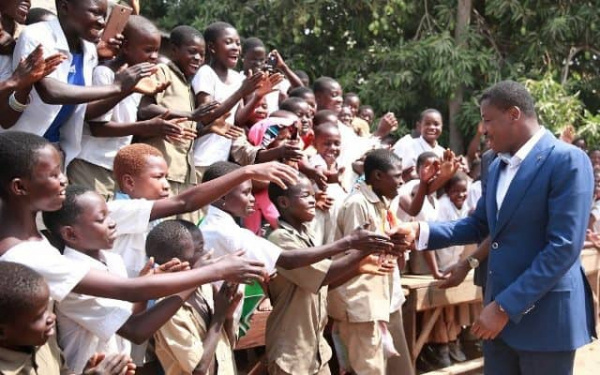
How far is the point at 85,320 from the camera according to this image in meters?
2.64

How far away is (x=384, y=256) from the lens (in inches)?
159

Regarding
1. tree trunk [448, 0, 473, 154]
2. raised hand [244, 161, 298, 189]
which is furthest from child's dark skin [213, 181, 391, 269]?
tree trunk [448, 0, 473, 154]

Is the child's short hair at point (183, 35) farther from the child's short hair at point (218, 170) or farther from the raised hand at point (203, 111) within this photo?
the child's short hair at point (218, 170)

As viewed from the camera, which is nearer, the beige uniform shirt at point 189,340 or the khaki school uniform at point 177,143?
the beige uniform shirt at point 189,340

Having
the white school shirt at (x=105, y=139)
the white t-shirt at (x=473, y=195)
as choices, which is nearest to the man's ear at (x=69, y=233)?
the white school shirt at (x=105, y=139)

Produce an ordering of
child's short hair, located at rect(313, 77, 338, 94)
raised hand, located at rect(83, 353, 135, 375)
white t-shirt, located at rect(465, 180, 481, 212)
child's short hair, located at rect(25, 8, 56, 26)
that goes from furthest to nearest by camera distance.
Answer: child's short hair, located at rect(313, 77, 338, 94), white t-shirt, located at rect(465, 180, 481, 212), child's short hair, located at rect(25, 8, 56, 26), raised hand, located at rect(83, 353, 135, 375)

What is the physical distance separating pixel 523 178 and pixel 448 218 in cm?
266

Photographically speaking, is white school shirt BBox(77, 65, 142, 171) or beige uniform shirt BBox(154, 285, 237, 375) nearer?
beige uniform shirt BBox(154, 285, 237, 375)

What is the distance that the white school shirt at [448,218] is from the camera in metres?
6.02

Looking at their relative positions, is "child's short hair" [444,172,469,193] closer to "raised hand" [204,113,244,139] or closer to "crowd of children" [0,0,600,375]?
"crowd of children" [0,0,600,375]

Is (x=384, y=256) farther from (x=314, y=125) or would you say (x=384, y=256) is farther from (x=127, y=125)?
(x=314, y=125)

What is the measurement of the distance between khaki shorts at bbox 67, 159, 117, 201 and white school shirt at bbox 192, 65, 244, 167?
2.80ft

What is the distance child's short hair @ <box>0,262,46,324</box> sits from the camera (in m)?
2.18

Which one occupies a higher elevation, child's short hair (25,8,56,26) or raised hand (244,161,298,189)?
child's short hair (25,8,56,26)
